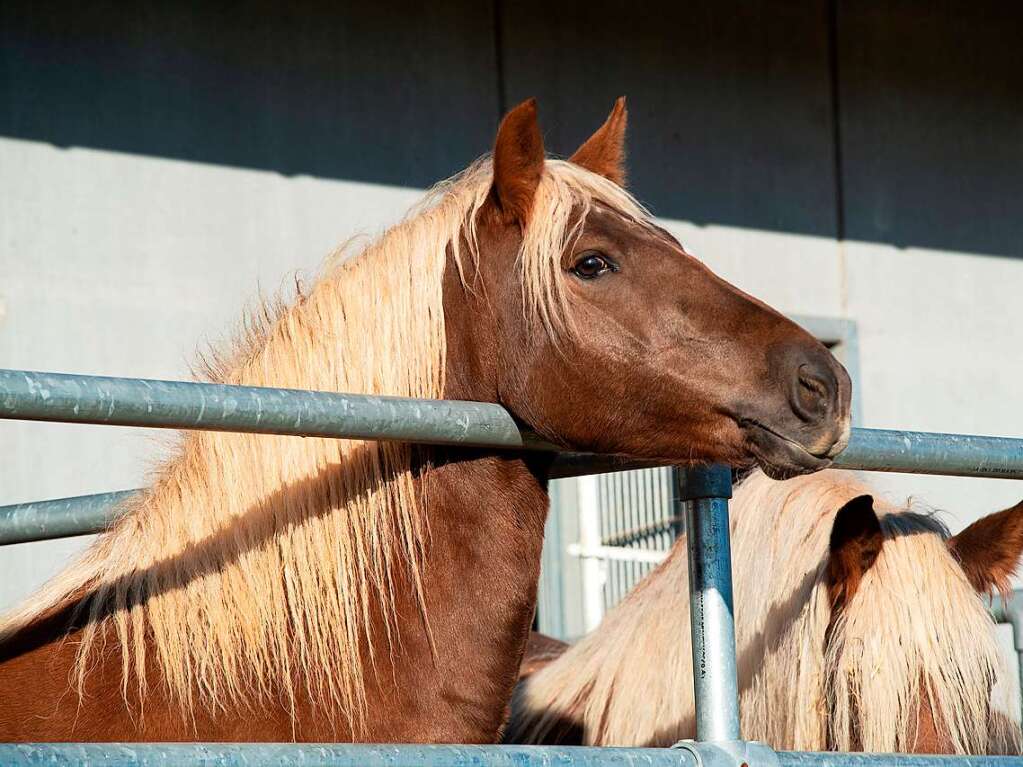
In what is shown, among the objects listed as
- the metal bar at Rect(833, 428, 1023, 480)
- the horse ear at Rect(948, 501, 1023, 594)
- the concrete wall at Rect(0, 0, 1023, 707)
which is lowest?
the horse ear at Rect(948, 501, 1023, 594)

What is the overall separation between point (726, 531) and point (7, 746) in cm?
91

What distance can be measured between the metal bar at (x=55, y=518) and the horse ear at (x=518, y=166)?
84cm

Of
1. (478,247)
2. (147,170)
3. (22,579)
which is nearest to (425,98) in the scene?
(147,170)

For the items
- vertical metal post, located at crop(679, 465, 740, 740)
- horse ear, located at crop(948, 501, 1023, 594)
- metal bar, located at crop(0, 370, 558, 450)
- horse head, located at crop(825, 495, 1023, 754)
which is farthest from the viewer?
horse ear, located at crop(948, 501, 1023, 594)

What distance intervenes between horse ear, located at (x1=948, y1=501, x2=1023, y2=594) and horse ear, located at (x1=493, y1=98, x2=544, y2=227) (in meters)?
1.02

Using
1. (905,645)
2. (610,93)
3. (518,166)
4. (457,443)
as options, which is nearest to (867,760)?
(457,443)

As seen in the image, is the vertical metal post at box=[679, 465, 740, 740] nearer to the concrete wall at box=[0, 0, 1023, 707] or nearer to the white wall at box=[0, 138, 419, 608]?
the concrete wall at box=[0, 0, 1023, 707]

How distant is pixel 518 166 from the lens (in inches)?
76.6

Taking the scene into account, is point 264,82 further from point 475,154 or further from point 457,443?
point 457,443

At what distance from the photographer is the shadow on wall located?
4.73 metres

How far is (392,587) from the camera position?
1.87m

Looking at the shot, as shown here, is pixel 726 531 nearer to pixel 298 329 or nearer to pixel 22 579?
pixel 298 329

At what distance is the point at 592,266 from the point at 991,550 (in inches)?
38.3

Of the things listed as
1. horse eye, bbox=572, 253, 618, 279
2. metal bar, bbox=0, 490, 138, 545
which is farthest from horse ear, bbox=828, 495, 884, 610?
metal bar, bbox=0, 490, 138, 545
